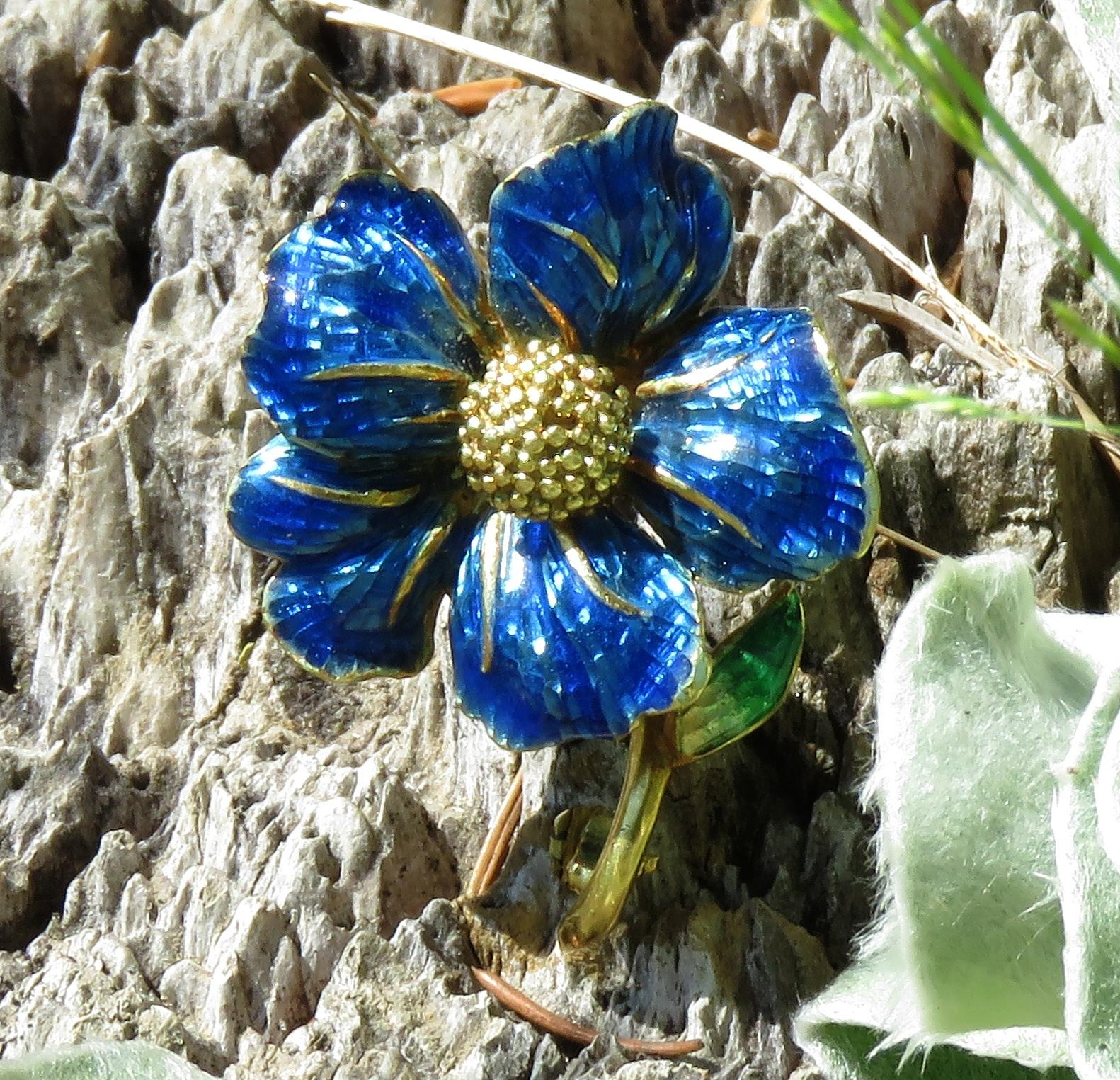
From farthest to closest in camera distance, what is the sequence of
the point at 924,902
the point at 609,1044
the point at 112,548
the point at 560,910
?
the point at 112,548, the point at 560,910, the point at 609,1044, the point at 924,902

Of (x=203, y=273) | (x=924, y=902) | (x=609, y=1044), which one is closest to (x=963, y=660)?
(x=924, y=902)

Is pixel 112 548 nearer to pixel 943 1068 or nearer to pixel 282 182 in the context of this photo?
pixel 282 182

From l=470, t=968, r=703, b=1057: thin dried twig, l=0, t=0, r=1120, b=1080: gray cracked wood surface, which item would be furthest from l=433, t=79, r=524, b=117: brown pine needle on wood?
l=470, t=968, r=703, b=1057: thin dried twig

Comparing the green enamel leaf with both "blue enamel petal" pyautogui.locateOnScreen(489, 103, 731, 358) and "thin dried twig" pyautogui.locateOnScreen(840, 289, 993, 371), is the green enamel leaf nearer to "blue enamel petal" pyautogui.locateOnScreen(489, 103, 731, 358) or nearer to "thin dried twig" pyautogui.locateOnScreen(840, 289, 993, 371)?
"blue enamel petal" pyautogui.locateOnScreen(489, 103, 731, 358)

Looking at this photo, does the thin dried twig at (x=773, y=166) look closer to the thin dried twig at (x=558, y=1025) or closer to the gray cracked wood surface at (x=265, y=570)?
the gray cracked wood surface at (x=265, y=570)

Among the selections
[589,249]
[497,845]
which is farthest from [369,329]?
[497,845]

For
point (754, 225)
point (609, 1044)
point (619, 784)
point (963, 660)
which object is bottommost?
point (609, 1044)
